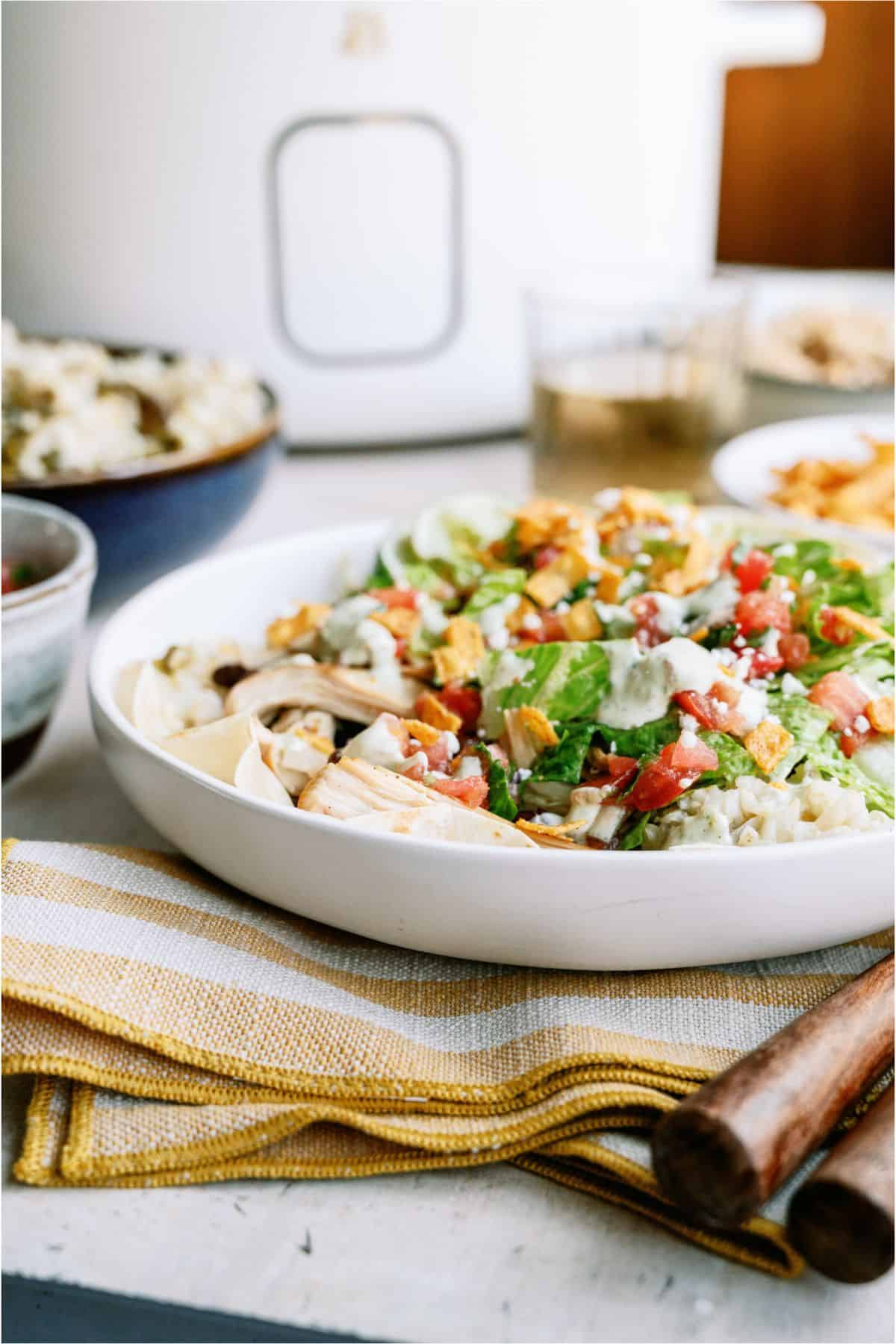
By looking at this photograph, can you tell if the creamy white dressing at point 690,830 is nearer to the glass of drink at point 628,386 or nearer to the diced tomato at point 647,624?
the diced tomato at point 647,624

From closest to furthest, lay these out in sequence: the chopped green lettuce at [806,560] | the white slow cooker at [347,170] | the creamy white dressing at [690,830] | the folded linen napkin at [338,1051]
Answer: the folded linen napkin at [338,1051]
the creamy white dressing at [690,830]
the chopped green lettuce at [806,560]
the white slow cooker at [347,170]

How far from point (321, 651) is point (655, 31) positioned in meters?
1.28

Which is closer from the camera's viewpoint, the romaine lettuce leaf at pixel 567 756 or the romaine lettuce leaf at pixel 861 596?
the romaine lettuce leaf at pixel 567 756

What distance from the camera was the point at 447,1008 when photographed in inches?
33.5

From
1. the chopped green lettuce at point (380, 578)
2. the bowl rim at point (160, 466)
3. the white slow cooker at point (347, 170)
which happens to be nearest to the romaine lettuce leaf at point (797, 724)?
the chopped green lettuce at point (380, 578)

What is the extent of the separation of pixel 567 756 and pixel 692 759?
0.10 m

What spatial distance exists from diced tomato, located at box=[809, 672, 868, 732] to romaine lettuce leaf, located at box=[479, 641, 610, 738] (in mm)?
163

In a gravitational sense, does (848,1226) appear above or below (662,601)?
below

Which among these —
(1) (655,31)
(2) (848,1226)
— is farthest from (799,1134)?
(1) (655,31)

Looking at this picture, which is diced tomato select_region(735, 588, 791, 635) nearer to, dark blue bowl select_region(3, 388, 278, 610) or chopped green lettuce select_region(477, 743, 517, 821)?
chopped green lettuce select_region(477, 743, 517, 821)

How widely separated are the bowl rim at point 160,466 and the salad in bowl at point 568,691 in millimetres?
275

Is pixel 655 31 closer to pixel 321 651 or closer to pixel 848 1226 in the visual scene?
pixel 321 651

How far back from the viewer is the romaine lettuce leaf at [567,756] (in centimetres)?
97

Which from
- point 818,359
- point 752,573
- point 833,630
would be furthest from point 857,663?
point 818,359
